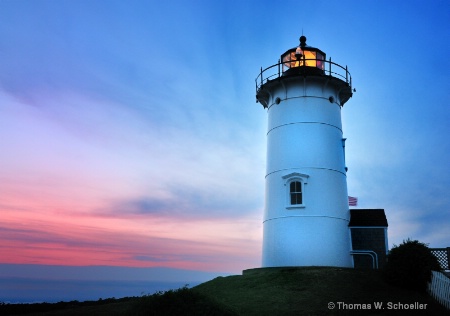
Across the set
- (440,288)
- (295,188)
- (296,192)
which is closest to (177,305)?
(440,288)

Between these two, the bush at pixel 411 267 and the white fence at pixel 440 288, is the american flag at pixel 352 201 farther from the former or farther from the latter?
the white fence at pixel 440 288

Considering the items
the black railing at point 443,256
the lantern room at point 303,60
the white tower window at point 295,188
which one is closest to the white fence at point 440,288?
the black railing at point 443,256

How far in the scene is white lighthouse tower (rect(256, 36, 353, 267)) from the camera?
953 inches

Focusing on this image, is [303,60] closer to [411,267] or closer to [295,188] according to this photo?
[295,188]

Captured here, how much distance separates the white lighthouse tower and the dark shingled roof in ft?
2.35

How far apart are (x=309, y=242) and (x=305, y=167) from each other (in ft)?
14.5

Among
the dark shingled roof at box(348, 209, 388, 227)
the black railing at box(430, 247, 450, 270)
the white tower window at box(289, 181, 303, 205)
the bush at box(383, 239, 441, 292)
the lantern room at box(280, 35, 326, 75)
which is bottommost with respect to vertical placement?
the bush at box(383, 239, 441, 292)

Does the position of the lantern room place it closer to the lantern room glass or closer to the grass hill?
the lantern room glass

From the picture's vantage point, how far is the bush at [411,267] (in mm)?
18062

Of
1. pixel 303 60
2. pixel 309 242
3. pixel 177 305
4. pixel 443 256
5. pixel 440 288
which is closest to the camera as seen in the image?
pixel 177 305

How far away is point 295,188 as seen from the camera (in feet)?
82.4

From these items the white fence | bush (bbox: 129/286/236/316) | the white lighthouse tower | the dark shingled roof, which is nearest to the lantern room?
the white lighthouse tower

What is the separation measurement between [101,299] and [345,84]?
19.3m

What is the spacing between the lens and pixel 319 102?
26391 mm
